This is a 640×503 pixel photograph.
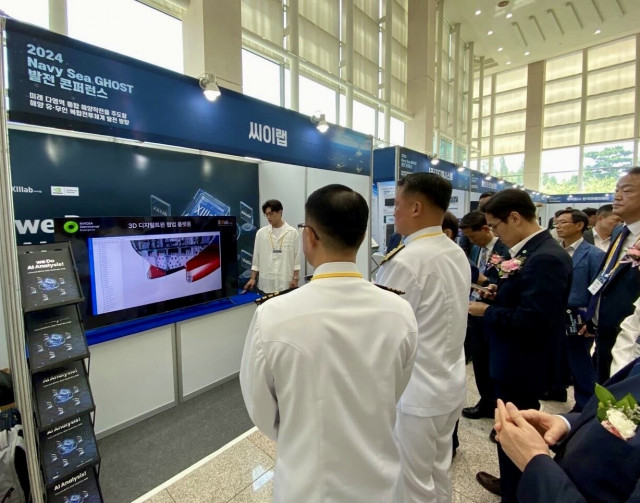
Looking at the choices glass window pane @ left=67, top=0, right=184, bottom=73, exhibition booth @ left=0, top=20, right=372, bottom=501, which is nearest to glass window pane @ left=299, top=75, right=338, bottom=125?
glass window pane @ left=67, top=0, right=184, bottom=73

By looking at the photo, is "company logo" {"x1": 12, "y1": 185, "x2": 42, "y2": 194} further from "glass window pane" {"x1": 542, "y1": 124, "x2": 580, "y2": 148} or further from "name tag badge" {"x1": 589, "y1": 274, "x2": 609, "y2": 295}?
"glass window pane" {"x1": 542, "y1": 124, "x2": 580, "y2": 148}

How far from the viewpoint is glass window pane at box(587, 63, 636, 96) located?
1099 centimetres

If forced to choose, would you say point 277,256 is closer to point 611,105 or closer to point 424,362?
point 424,362

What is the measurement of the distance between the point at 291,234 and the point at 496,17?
10221 mm

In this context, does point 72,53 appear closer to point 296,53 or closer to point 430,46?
point 296,53

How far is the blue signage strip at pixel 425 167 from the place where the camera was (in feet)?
11.8

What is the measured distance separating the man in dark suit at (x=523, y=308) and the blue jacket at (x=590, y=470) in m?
0.89

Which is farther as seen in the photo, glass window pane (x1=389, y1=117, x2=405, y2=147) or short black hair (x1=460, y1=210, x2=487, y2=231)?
glass window pane (x1=389, y1=117, x2=405, y2=147)

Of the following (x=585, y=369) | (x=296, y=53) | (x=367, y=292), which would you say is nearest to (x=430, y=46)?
(x=296, y=53)

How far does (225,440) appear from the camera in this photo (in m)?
2.43

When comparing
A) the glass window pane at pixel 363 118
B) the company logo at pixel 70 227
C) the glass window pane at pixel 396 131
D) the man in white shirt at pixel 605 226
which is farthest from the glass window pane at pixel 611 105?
the company logo at pixel 70 227

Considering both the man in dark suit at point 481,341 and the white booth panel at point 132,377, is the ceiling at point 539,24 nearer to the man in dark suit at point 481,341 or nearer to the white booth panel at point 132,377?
the man in dark suit at point 481,341

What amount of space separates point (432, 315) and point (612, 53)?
616 inches

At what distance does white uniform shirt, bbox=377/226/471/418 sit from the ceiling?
10562 millimetres
